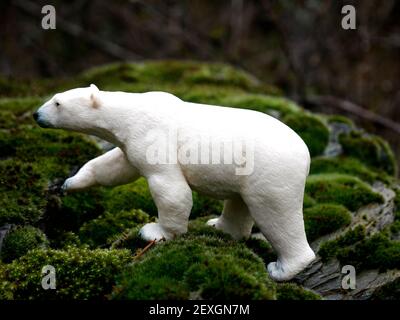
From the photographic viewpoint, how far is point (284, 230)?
169 inches

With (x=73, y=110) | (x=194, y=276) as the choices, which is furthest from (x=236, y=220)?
(x=73, y=110)

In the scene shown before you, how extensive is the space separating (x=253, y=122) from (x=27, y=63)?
45.7 feet

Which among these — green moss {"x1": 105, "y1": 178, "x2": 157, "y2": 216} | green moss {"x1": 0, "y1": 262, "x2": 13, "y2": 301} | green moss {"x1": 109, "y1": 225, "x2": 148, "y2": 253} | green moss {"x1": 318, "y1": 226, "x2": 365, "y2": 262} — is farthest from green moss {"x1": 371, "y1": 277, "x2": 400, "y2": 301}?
green moss {"x1": 0, "y1": 262, "x2": 13, "y2": 301}

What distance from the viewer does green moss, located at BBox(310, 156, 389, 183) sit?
22.5ft

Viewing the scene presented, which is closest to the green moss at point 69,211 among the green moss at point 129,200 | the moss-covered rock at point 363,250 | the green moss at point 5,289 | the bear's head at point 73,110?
the green moss at point 129,200

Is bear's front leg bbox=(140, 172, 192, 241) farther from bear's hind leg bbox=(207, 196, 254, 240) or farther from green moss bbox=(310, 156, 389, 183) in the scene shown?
green moss bbox=(310, 156, 389, 183)

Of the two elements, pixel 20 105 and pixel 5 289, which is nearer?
pixel 5 289

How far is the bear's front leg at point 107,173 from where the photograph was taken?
15.6ft

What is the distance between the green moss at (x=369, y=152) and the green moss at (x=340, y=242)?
2358mm

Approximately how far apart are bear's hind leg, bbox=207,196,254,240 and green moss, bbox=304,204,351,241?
0.73 meters

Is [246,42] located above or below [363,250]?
above

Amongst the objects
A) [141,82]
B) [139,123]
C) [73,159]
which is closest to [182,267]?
[139,123]

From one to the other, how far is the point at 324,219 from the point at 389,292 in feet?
3.53

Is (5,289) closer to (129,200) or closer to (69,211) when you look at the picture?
(69,211)
